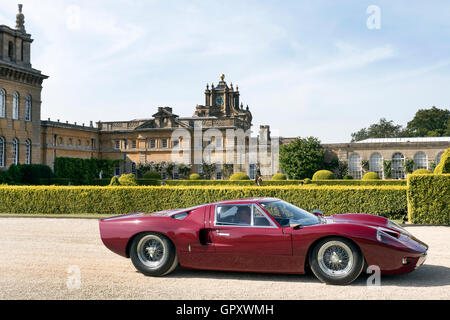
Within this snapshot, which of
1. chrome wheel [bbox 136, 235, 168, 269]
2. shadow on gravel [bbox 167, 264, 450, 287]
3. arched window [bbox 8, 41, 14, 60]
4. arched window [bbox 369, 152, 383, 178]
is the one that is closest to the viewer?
shadow on gravel [bbox 167, 264, 450, 287]

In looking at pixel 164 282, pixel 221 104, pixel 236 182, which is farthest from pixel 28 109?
pixel 221 104

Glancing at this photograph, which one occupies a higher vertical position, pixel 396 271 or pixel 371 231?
pixel 371 231

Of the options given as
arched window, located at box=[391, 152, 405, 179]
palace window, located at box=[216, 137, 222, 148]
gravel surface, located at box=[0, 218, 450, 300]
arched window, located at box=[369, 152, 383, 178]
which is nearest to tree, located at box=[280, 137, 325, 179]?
arched window, located at box=[369, 152, 383, 178]

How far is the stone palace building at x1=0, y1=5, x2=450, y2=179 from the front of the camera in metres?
37.6

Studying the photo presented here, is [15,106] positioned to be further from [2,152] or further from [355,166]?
[355,166]

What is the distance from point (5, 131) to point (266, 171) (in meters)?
28.9

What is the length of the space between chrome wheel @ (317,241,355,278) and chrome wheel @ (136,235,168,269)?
2339 mm

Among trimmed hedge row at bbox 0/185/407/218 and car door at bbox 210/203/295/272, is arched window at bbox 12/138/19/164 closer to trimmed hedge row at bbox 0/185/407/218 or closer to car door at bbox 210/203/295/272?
trimmed hedge row at bbox 0/185/407/218

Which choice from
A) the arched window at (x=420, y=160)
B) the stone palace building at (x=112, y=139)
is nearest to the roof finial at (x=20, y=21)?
the stone palace building at (x=112, y=139)

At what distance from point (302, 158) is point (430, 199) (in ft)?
108

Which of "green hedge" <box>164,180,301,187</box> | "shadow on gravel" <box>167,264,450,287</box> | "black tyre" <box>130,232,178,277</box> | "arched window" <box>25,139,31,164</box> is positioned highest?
"arched window" <box>25,139,31,164</box>
